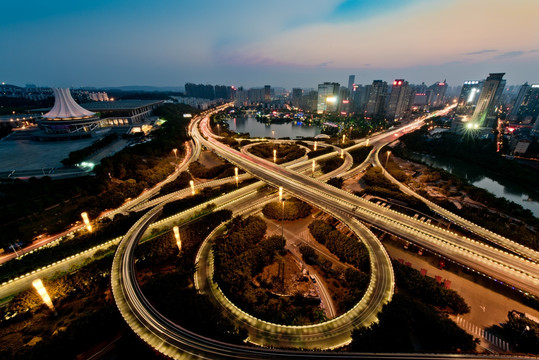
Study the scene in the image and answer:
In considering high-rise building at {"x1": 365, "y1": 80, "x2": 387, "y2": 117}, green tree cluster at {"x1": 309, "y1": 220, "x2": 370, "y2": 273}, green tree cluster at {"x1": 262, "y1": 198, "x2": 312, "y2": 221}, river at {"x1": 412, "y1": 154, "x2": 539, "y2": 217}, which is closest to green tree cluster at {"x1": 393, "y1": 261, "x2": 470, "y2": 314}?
green tree cluster at {"x1": 309, "y1": 220, "x2": 370, "y2": 273}

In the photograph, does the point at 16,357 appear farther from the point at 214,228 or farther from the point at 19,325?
the point at 214,228

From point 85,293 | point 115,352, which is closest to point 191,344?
point 115,352

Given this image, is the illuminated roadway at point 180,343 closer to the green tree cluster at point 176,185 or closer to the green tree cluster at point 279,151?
the green tree cluster at point 176,185

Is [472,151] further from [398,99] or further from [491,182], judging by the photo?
[398,99]

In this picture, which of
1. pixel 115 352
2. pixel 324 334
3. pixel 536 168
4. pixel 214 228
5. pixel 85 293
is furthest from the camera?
pixel 536 168

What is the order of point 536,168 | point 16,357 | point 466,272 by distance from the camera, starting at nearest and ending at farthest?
point 16,357, point 466,272, point 536,168

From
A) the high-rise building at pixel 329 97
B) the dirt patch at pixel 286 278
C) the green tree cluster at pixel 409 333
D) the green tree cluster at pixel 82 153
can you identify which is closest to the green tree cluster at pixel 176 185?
the green tree cluster at pixel 82 153

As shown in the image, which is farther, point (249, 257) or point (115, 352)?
point (249, 257)
